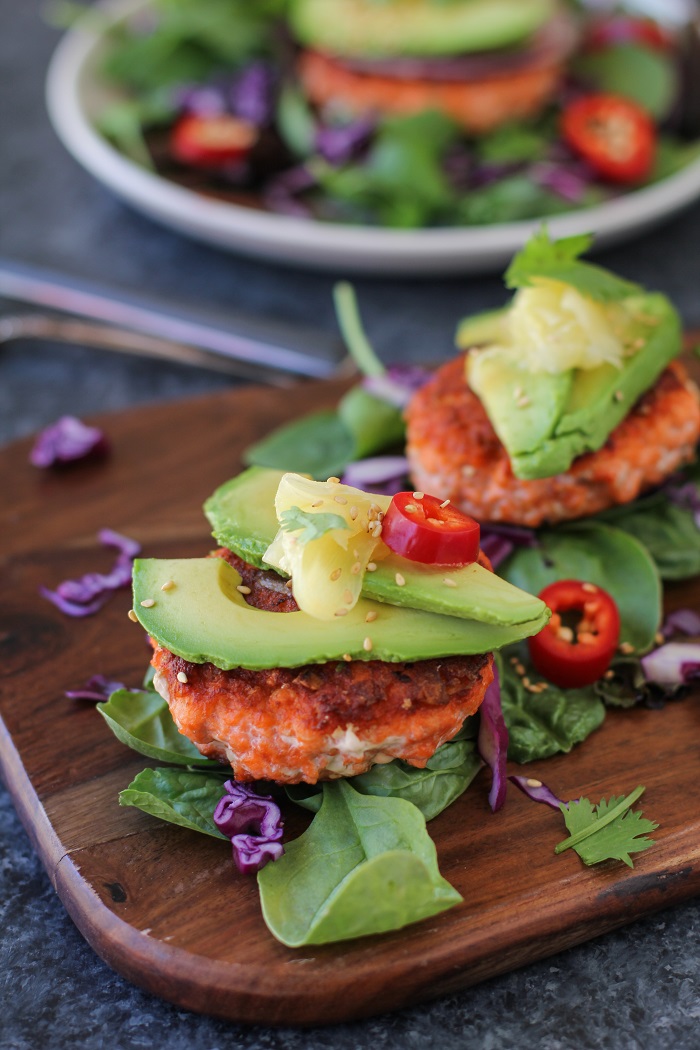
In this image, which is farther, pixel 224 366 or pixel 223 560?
pixel 224 366

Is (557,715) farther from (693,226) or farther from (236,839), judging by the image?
(693,226)

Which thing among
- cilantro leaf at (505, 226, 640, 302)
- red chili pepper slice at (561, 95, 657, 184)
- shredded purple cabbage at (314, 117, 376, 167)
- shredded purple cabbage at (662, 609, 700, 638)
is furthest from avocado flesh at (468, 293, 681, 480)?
shredded purple cabbage at (314, 117, 376, 167)

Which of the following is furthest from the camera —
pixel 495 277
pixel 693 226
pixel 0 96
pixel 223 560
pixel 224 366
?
pixel 0 96

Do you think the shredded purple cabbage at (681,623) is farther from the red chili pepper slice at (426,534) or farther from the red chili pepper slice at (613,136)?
the red chili pepper slice at (613,136)

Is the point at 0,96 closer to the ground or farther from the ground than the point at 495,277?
closer to the ground

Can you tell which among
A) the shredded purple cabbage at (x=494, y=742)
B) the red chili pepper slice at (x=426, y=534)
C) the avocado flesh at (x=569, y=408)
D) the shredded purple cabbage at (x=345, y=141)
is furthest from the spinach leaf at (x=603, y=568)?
the shredded purple cabbage at (x=345, y=141)

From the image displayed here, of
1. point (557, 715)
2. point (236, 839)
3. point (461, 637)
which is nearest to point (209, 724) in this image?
point (236, 839)

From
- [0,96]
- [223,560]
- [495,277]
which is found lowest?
[0,96]
